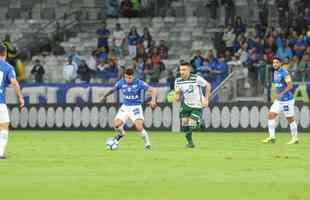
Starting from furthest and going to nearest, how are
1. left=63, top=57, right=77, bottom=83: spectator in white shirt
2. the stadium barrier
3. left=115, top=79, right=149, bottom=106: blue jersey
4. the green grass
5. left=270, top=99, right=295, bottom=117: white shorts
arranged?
1. left=63, top=57, right=77, bottom=83: spectator in white shirt
2. the stadium barrier
3. left=270, top=99, right=295, bottom=117: white shorts
4. left=115, top=79, right=149, bottom=106: blue jersey
5. the green grass

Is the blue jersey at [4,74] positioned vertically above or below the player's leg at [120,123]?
above

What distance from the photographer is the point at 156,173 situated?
16.8 m

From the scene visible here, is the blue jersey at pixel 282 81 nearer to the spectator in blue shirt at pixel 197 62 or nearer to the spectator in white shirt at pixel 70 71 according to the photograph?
the spectator in blue shirt at pixel 197 62

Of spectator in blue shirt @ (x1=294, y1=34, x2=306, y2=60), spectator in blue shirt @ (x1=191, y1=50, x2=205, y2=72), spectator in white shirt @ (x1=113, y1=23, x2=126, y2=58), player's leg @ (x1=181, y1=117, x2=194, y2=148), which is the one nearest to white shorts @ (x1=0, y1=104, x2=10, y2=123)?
player's leg @ (x1=181, y1=117, x2=194, y2=148)

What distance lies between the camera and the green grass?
45.1ft

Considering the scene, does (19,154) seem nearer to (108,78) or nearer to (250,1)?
(108,78)

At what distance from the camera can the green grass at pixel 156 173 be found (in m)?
13.7

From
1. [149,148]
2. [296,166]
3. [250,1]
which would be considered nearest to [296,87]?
[250,1]

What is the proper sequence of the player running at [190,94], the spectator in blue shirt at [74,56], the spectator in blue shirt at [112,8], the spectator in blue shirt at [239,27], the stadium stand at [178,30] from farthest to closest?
the spectator in blue shirt at [112,8], the spectator in blue shirt at [74,56], the spectator in blue shirt at [239,27], the stadium stand at [178,30], the player running at [190,94]

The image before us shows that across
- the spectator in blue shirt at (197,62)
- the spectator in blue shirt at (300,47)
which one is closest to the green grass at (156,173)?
Result: the spectator in blue shirt at (300,47)

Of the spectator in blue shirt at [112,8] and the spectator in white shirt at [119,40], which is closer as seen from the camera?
the spectator in white shirt at [119,40]

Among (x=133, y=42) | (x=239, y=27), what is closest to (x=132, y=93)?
(x=239, y=27)

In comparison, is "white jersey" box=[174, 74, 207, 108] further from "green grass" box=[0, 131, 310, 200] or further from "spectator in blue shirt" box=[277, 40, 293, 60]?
"spectator in blue shirt" box=[277, 40, 293, 60]

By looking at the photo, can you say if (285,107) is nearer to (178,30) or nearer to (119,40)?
(119,40)
